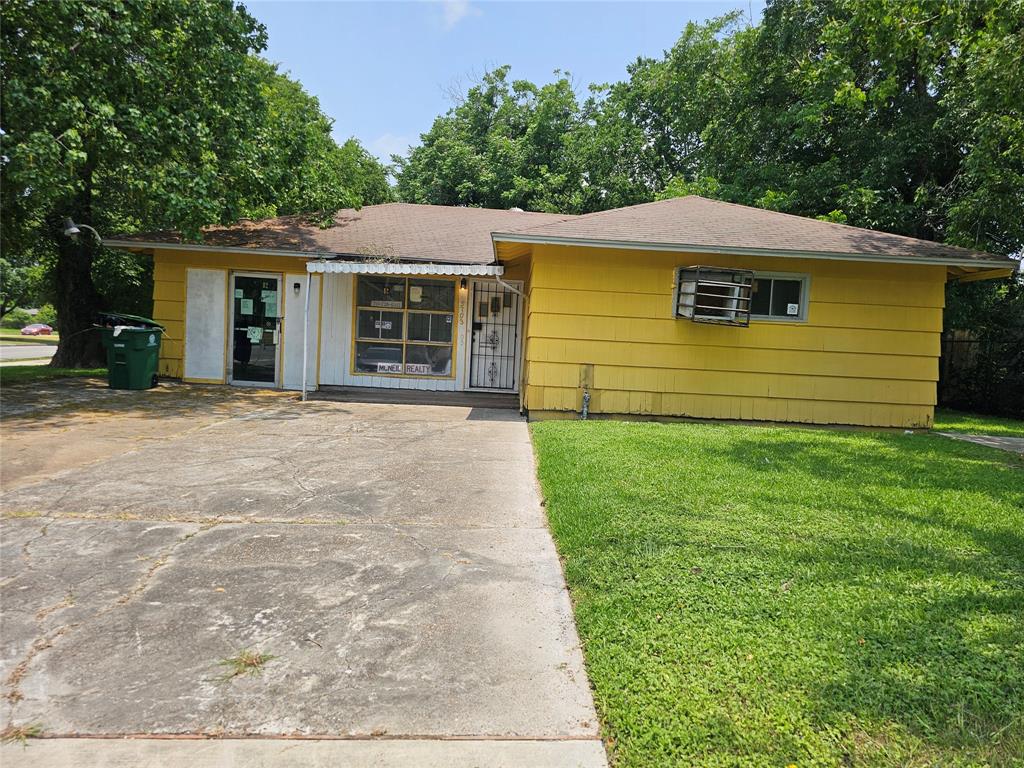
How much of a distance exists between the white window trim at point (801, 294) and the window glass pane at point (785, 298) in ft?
0.17

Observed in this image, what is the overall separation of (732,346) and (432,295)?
5.56 metres

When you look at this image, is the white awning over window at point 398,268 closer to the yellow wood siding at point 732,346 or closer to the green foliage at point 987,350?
the yellow wood siding at point 732,346

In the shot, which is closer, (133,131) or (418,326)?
(133,131)

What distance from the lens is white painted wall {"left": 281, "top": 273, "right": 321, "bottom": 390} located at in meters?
12.0

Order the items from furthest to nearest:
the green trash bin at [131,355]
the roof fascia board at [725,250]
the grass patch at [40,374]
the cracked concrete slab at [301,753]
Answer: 1. the grass patch at [40,374]
2. the green trash bin at [131,355]
3. the roof fascia board at [725,250]
4. the cracked concrete slab at [301,753]

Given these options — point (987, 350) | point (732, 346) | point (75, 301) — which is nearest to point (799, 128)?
point (987, 350)

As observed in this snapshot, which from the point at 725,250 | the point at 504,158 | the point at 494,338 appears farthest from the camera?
the point at 504,158

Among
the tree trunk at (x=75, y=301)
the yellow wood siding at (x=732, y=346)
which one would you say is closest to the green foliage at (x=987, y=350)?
the yellow wood siding at (x=732, y=346)

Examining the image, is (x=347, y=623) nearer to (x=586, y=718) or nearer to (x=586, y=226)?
(x=586, y=718)

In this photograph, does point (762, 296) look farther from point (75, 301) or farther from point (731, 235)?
point (75, 301)

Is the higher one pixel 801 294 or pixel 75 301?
pixel 801 294

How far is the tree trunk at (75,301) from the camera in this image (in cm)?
1449

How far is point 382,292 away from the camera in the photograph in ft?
40.2

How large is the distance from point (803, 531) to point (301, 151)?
12.3m
